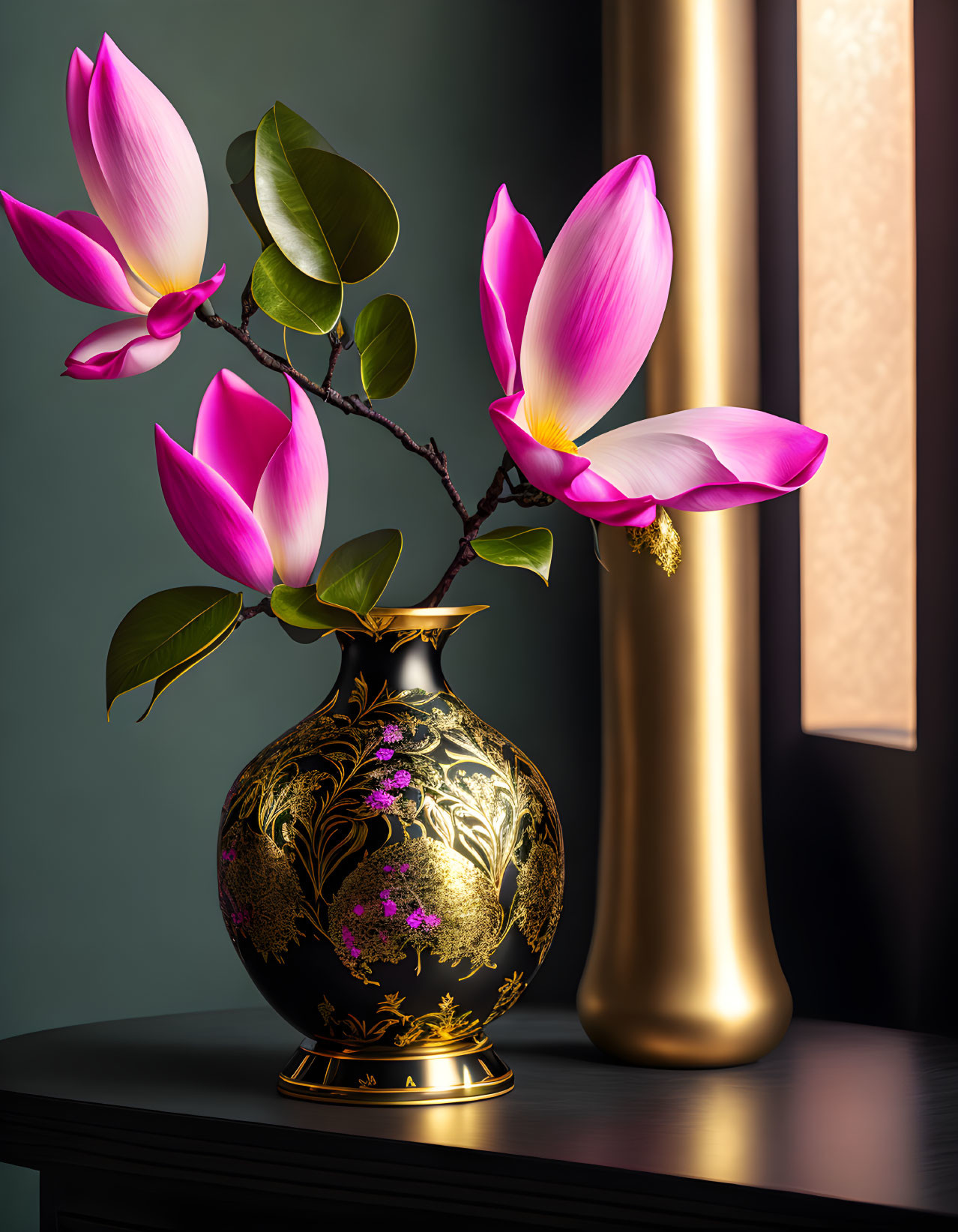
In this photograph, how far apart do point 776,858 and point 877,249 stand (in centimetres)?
37

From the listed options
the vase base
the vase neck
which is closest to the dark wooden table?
the vase base

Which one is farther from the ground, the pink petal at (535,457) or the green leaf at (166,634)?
the pink petal at (535,457)

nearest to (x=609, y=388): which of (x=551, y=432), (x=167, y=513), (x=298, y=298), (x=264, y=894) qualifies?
(x=551, y=432)

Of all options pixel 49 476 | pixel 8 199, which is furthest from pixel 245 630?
pixel 8 199

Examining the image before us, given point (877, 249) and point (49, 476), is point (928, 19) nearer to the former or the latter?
point (877, 249)

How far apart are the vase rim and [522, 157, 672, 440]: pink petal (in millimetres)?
101

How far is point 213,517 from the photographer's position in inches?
22.4

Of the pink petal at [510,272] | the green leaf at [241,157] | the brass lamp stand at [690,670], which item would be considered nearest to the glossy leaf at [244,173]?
the green leaf at [241,157]

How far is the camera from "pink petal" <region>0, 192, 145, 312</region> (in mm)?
551

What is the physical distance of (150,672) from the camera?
584mm

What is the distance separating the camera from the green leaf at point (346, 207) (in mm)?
569

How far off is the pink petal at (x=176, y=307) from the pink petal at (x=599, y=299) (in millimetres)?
127

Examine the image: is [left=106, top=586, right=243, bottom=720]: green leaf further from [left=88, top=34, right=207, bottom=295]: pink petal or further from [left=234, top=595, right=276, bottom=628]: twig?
[left=88, top=34, right=207, bottom=295]: pink petal

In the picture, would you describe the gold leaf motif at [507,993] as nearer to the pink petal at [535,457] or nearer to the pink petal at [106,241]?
the pink petal at [535,457]
